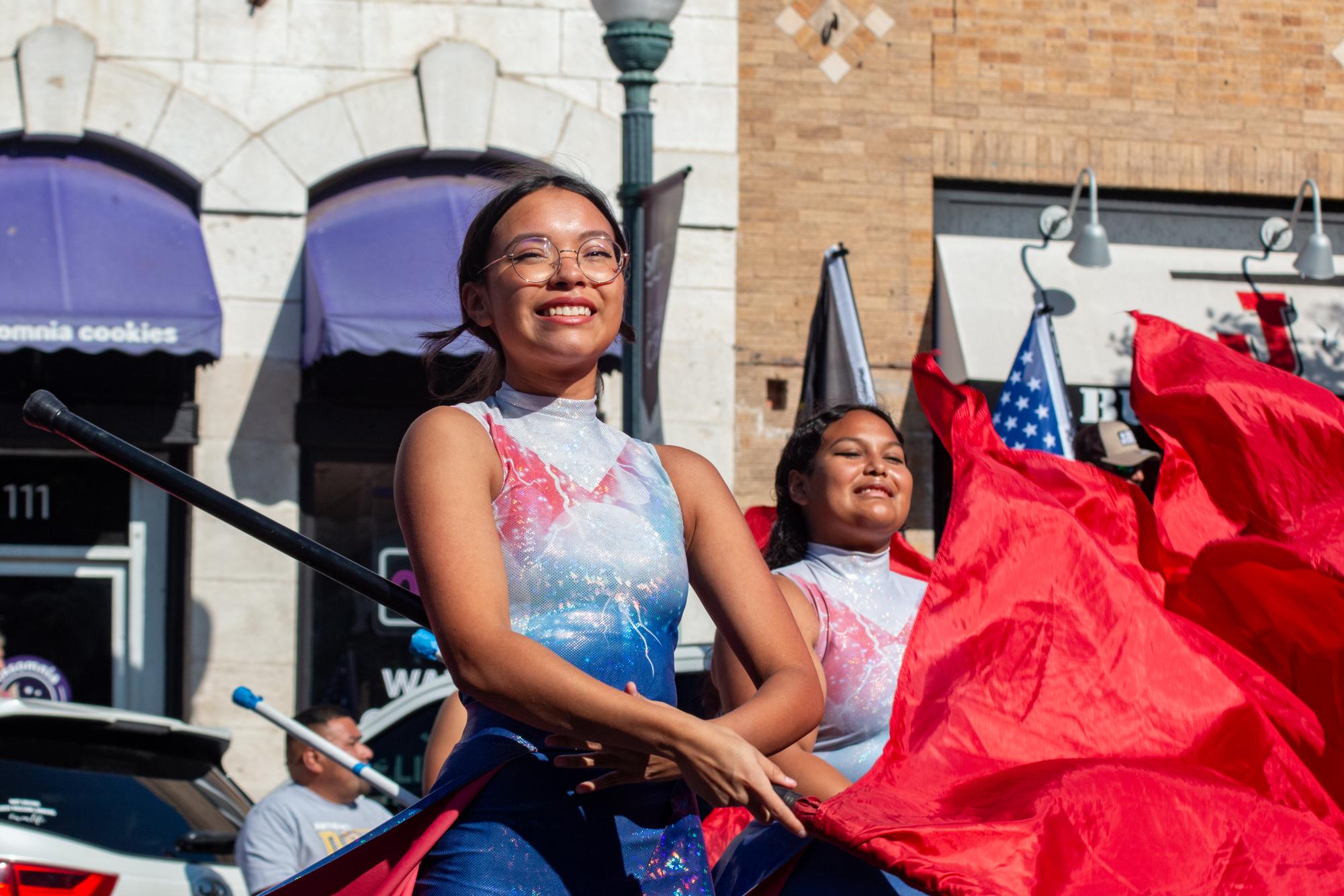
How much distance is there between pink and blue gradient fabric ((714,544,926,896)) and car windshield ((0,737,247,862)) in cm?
290

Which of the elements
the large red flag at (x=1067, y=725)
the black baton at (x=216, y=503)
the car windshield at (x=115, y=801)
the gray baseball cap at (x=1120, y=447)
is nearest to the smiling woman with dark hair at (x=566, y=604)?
the black baton at (x=216, y=503)

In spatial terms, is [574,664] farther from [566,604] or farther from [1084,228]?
[1084,228]

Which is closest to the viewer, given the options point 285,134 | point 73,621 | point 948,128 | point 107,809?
point 107,809

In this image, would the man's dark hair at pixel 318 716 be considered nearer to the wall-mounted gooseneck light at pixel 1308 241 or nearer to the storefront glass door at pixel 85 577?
the storefront glass door at pixel 85 577

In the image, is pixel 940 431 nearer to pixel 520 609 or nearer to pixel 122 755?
pixel 520 609

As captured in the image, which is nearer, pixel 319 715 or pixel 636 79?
pixel 319 715

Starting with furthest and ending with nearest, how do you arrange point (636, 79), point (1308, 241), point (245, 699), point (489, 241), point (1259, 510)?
point (1308, 241)
point (636, 79)
point (245, 699)
point (1259, 510)
point (489, 241)

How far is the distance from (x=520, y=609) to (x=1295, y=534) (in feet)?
5.89

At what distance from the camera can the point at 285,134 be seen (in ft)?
35.9

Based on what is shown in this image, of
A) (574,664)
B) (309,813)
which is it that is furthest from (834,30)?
(574,664)

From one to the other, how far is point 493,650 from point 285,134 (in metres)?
9.37

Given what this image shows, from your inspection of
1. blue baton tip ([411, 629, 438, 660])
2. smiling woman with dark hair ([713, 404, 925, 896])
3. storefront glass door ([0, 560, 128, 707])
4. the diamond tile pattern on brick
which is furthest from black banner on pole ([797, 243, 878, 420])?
blue baton tip ([411, 629, 438, 660])

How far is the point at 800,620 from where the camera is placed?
3.95m

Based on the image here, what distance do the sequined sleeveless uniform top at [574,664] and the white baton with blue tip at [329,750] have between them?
3.67 meters
